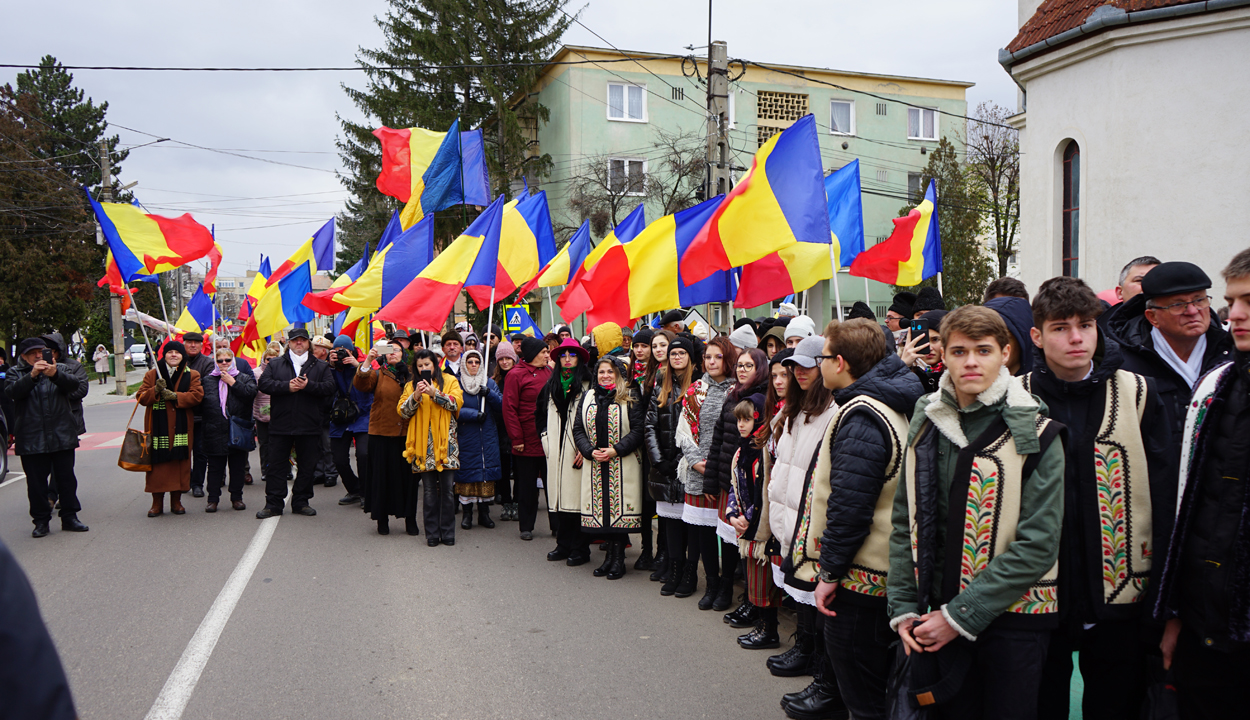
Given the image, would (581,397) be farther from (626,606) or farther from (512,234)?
(512,234)

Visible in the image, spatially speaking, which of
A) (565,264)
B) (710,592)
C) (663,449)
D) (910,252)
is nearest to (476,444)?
(663,449)

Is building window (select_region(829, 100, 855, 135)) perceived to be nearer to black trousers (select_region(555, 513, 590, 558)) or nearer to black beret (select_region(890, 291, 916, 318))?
black beret (select_region(890, 291, 916, 318))

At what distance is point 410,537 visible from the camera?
8477 millimetres

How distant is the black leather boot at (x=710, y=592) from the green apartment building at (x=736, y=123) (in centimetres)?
2540

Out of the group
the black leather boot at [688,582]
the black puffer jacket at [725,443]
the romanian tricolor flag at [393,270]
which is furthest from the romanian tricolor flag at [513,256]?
the black puffer jacket at [725,443]

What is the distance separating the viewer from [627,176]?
104 ft

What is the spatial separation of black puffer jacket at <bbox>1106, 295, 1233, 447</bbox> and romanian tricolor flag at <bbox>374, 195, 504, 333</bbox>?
6.30 metres

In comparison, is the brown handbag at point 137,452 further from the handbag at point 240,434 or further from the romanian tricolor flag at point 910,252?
the romanian tricolor flag at point 910,252

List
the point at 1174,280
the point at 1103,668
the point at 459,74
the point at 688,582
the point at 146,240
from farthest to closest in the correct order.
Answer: the point at 459,74, the point at 146,240, the point at 688,582, the point at 1174,280, the point at 1103,668

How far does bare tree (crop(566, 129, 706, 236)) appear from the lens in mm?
30453

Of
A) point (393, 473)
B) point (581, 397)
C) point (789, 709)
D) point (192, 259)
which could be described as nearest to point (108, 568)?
point (393, 473)

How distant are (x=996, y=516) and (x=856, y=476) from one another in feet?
2.45

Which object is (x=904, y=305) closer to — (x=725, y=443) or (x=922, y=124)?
(x=725, y=443)

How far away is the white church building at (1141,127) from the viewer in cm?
1062
